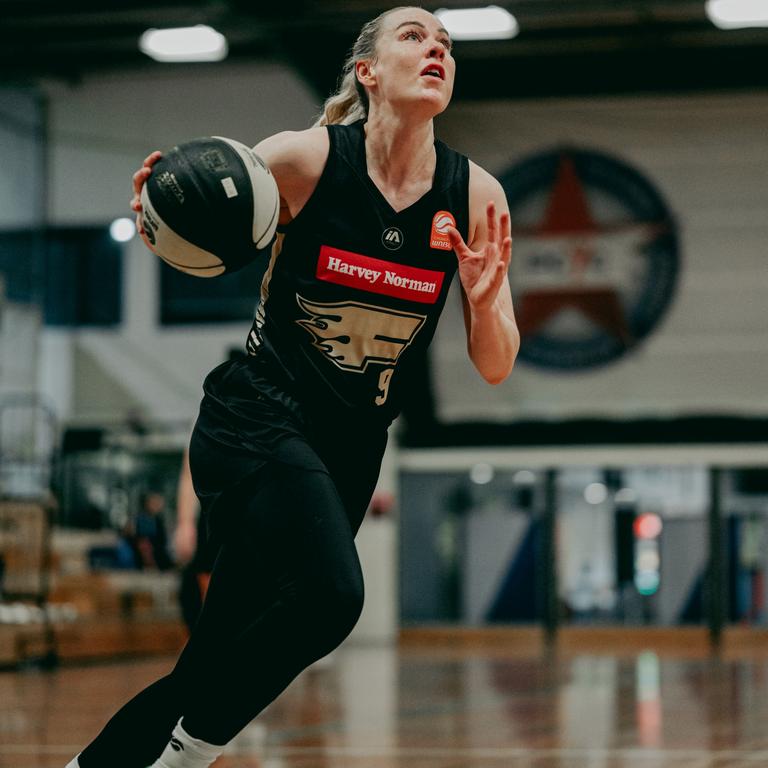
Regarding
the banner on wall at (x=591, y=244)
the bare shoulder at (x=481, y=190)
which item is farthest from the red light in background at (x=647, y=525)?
the bare shoulder at (x=481, y=190)

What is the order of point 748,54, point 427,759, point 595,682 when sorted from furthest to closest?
point 748,54
point 595,682
point 427,759

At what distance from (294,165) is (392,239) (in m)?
0.25

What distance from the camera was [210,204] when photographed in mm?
2574

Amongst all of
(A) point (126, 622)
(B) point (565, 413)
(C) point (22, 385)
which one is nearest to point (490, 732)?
(A) point (126, 622)

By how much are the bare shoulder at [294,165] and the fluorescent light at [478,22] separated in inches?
378

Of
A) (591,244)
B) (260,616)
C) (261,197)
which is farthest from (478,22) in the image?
(260,616)

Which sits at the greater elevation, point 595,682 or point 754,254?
point 754,254

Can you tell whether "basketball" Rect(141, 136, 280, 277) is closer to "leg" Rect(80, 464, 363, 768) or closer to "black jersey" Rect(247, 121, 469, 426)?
"black jersey" Rect(247, 121, 469, 426)

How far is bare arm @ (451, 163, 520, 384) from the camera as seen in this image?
2.83 m

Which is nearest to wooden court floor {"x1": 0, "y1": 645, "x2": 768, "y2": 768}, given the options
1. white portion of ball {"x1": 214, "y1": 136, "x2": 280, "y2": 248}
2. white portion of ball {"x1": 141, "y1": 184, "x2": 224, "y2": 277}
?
white portion of ball {"x1": 141, "y1": 184, "x2": 224, "y2": 277}

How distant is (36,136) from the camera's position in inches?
602

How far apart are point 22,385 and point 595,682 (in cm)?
625

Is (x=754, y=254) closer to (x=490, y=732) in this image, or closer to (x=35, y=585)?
(x=35, y=585)

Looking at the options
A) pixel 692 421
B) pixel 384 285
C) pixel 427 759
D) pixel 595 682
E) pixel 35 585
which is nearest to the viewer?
pixel 384 285
